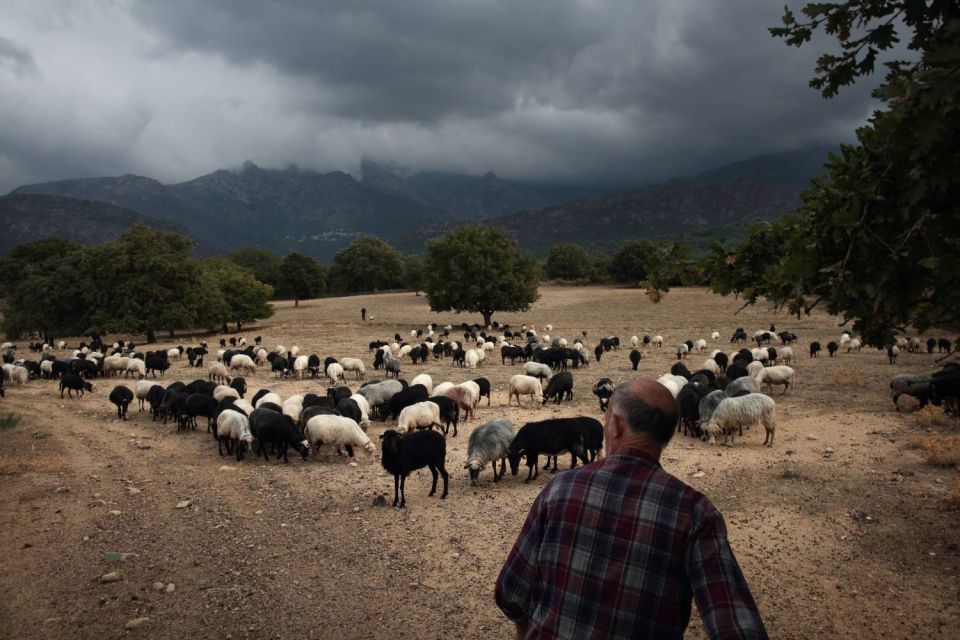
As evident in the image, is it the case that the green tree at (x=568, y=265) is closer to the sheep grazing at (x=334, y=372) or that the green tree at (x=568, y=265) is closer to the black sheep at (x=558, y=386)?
the sheep grazing at (x=334, y=372)

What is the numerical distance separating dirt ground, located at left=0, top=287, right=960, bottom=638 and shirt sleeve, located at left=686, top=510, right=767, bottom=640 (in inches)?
171

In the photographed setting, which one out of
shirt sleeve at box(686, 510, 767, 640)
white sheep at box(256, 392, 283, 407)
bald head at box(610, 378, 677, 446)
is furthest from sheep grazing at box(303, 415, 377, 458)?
shirt sleeve at box(686, 510, 767, 640)

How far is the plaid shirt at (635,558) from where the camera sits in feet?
7.49

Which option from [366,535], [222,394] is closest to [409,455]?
[366,535]

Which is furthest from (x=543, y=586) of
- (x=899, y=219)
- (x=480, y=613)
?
(x=480, y=613)

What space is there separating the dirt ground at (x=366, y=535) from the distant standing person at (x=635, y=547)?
4.07m

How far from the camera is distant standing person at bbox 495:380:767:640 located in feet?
7.55

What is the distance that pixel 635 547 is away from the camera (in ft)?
7.81

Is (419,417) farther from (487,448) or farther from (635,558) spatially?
(635,558)

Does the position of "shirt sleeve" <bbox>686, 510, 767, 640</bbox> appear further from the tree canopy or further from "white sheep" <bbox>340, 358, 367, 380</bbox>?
the tree canopy

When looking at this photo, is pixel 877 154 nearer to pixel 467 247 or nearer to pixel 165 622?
pixel 165 622

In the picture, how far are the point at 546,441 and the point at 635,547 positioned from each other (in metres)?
8.44

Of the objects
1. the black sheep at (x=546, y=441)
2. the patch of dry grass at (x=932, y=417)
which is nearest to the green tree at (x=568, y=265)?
the patch of dry grass at (x=932, y=417)

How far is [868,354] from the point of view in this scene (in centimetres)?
2606
